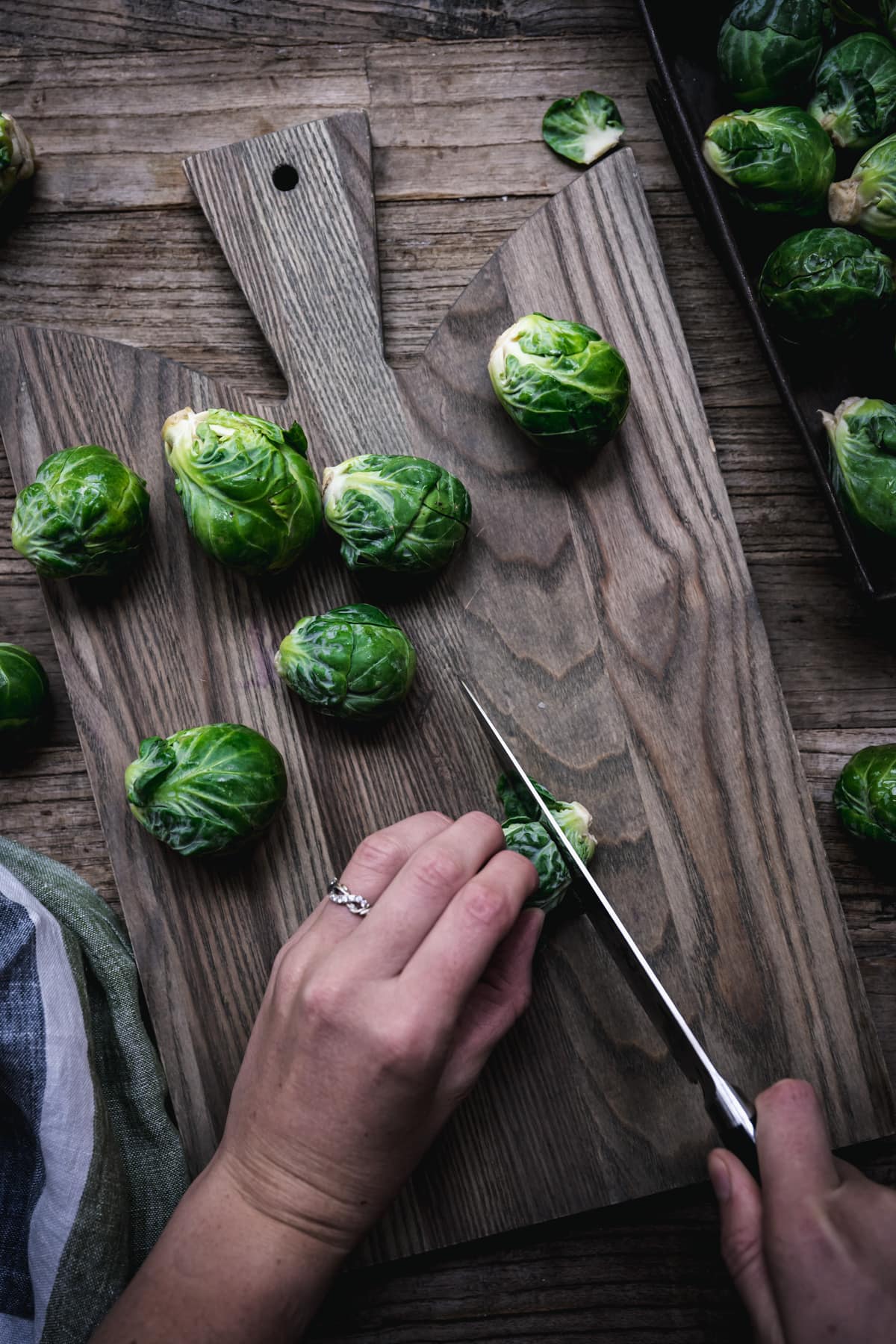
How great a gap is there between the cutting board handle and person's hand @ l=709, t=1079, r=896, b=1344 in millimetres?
2263

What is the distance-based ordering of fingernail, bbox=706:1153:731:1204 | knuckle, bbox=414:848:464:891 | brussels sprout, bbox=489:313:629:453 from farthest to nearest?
brussels sprout, bbox=489:313:629:453 < knuckle, bbox=414:848:464:891 < fingernail, bbox=706:1153:731:1204

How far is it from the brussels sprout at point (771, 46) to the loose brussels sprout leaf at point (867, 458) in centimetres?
102

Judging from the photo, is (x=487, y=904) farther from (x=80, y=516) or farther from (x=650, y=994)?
(x=80, y=516)

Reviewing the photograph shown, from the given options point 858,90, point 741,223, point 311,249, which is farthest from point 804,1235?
point 858,90

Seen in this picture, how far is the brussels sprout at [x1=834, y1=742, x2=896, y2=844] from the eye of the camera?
2.75 meters

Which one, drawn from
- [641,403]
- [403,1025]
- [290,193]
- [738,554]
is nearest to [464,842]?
[403,1025]

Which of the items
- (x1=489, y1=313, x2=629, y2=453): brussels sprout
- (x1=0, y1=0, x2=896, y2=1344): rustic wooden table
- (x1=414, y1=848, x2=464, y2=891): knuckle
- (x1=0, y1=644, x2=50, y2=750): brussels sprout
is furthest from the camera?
(x1=0, y1=0, x2=896, y2=1344): rustic wooden table

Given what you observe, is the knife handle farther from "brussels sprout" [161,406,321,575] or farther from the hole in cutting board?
the hole in cutting board

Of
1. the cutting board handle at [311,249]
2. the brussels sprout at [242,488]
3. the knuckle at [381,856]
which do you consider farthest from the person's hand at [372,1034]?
the cutting board handle at [311,249]

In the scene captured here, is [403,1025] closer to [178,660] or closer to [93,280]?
[178,660]

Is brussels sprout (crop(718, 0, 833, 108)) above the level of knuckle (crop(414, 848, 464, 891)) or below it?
above

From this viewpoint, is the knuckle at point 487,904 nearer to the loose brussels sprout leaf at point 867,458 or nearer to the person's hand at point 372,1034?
the person's hand at point 372,1034

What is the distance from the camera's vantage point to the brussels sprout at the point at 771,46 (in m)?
2.78

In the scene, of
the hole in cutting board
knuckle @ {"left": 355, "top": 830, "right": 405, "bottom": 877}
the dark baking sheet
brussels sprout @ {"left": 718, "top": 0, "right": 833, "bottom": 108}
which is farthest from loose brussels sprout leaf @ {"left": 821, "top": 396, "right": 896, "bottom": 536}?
the hole in cutting board
